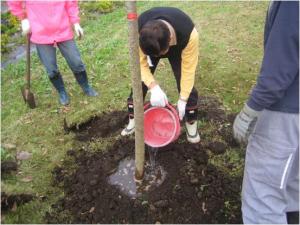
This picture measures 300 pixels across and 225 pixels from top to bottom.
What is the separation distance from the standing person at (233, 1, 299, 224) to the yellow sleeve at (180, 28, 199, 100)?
3.21 feet

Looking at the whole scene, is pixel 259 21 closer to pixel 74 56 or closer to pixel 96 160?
pixel 74 56

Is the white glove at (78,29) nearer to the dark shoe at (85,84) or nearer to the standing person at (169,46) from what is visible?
the dark shoe at (85,84)

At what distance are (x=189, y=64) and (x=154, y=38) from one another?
66 centimetres

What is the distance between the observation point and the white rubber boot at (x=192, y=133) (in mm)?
3936

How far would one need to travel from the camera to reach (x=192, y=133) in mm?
3949

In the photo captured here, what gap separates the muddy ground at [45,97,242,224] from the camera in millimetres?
3172

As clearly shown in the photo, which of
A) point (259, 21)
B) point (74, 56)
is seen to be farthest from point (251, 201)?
point (259, 21)

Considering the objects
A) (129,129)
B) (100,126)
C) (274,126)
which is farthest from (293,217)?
(100,126)

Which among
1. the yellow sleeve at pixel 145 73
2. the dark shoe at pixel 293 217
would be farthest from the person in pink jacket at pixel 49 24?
the dark shoe at pixel 293 217

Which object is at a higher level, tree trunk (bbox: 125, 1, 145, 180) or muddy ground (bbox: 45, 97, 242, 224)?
tree trunk (bbox: 125, 1, 145, 180)

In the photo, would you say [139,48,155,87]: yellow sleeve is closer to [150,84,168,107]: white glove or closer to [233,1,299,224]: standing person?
[150,84,168,107]: white glove

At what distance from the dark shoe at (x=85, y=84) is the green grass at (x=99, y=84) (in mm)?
104

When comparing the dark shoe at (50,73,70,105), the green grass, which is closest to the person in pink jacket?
the dark shoe at (50,73,70,105)

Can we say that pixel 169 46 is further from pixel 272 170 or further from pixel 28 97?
pixel 28 97
